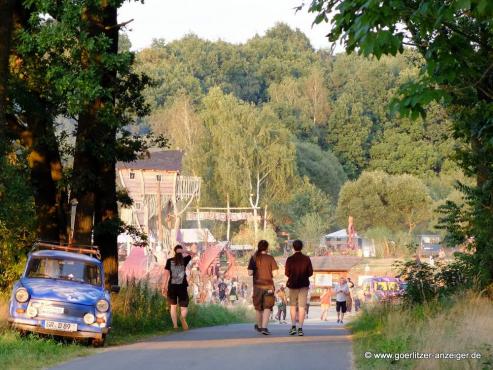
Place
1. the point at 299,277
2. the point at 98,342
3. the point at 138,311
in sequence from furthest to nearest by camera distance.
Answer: the point at 138,311 < the point at 299,277 < the point at 98,342

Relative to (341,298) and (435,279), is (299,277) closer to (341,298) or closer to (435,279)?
(435,279)

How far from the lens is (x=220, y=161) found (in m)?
103

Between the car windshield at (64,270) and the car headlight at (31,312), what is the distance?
123 cm

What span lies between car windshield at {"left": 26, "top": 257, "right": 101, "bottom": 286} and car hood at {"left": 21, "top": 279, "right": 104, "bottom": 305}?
11.0 inches

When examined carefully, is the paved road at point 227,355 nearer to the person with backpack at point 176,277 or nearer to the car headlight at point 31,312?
the car headlight at point 31,312

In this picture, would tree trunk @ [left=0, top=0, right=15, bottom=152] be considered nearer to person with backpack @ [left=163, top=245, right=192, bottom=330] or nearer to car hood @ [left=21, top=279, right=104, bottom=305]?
car hood @ [left=21, top=279, right=104, bottom=305]

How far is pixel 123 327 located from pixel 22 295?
6148 millimetres

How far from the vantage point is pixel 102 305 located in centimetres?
1792

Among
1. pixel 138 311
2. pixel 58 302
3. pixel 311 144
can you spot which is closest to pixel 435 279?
pixel 138 311

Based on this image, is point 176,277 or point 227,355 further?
point 176,277

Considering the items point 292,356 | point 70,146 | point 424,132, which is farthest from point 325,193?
point 292,356

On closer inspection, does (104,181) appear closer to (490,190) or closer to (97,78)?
(97,78)

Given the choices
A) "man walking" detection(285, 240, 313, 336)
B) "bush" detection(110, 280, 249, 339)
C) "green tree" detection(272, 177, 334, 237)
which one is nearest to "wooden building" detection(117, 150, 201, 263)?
"green tree" detection(272, 177, 334, 237)

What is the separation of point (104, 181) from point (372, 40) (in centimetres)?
1598
